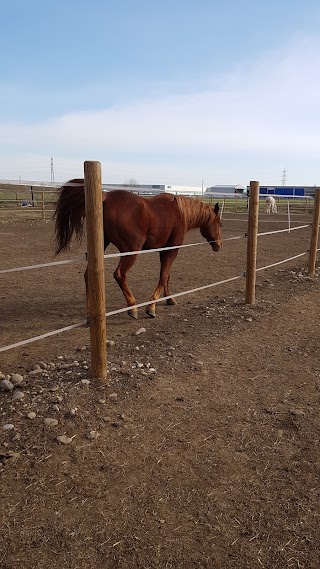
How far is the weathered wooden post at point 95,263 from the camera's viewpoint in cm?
253

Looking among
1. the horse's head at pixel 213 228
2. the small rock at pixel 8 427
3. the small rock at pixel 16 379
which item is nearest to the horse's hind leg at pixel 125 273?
the horse's head at pixel 213 228

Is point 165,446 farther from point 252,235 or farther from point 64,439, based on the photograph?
point 252,235

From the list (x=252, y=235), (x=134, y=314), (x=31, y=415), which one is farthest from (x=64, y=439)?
(x=252, y=235)

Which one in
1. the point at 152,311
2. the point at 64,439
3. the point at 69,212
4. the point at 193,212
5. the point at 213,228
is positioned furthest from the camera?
the point at 213,228

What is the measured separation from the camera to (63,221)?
13.7 feet

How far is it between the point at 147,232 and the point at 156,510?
10.3 ft

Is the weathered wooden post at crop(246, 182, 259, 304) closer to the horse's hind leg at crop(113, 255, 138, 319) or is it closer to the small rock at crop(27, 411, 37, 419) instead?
the horse's hind leg at crop(113, 255, 138, 319)

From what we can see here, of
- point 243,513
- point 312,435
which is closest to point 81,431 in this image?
point 243,513

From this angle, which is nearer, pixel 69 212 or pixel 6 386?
pixel 6 386

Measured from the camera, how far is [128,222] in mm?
4152

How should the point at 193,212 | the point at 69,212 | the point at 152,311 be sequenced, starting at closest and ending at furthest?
the point at 69,212, the point at 152,311, the point at 193,212

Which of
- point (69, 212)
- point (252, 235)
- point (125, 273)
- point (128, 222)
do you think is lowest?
point (125, 273)

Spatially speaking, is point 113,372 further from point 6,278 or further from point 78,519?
point 6,278

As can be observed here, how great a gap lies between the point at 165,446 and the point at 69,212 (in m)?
2.73
